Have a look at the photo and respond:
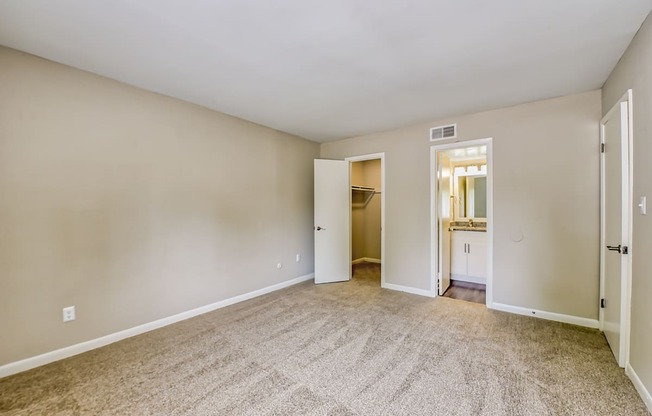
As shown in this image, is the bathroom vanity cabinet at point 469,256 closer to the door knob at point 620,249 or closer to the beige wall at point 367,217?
the beige wall at point 367,217

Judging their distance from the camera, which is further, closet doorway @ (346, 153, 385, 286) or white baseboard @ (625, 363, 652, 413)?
closet doorway @ (346, 153, 385, 286)

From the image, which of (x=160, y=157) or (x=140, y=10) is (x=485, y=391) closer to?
(x=140, y=10)

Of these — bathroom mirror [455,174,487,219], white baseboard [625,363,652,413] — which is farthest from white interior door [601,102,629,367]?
bathroom mirror [455,174,487,219]

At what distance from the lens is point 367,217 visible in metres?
6.51

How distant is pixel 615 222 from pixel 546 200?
76 cm

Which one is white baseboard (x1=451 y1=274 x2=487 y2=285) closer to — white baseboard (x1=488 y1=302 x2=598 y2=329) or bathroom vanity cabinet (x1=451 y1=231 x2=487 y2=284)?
bathroom vanity cabinet (x1=451 y1=231 x2=487 y2=284)

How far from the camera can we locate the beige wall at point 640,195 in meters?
1.74

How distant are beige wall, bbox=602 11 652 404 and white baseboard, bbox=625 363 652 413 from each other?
0.03 meters

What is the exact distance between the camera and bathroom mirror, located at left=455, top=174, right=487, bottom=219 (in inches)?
195

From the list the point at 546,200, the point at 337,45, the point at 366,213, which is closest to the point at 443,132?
the point at 546,200

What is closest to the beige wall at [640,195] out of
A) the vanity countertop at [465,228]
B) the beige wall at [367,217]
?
the vanity countertop at [465,228]

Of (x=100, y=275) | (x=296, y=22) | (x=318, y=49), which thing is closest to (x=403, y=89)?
(x=318, y=49)

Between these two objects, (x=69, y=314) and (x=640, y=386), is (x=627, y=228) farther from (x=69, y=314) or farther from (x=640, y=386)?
(x=69, y=314)

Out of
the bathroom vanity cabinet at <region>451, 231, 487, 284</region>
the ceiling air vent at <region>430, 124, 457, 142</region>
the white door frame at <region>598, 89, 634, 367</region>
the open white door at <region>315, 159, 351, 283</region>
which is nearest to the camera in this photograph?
the white door frame at <region>598, 89, 634, 367</region>
